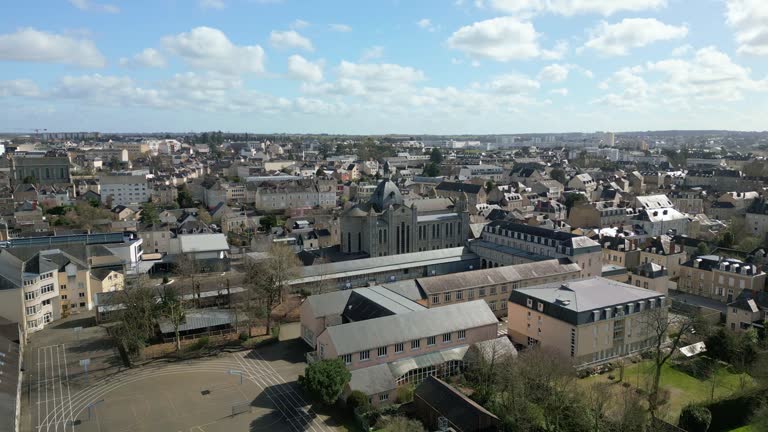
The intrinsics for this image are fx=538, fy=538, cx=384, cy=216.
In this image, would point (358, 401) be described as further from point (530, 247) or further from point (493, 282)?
point (530, 247)

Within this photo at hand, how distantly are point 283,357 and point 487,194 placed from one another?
69871 millimetres

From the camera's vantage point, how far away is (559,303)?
36.0m

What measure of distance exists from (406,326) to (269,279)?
13.1 m

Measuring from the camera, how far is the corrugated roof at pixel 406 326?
31.9 meters

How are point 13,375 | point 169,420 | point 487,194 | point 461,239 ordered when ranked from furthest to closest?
point 487,194 → point 461,239 → point 13,375 → point 169,420

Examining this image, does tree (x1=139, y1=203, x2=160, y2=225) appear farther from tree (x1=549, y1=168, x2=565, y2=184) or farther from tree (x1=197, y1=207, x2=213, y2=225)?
tree (x1=549, y1=168, x2=565, y2=184)

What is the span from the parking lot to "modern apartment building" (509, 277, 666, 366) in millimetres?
15928

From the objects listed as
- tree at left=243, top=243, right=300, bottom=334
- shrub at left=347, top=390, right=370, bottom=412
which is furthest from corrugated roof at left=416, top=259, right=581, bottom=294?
shrub at left=347, top=390, right=370, bottom=412

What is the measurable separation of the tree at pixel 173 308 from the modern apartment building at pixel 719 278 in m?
44.3

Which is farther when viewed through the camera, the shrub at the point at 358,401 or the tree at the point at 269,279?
the tree at the point at 269,279

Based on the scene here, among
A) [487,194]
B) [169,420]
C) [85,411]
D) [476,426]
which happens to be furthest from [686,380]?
[487,194]

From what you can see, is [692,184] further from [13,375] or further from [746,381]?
[13,375]

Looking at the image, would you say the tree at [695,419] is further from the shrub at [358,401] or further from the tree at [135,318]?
the tree at [135,318]

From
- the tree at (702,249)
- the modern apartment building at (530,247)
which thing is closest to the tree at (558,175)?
the tree at (702,249)
